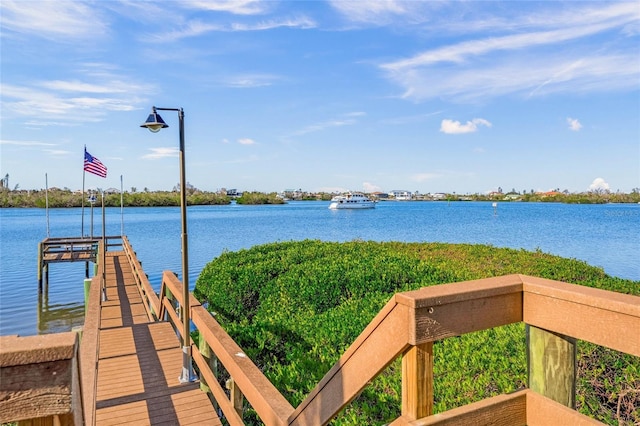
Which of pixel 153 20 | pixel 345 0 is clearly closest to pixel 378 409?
pixel 345 0

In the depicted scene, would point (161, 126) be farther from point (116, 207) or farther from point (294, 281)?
point (116, 207)

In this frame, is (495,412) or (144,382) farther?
(144,382)

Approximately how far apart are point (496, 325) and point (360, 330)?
342 cm

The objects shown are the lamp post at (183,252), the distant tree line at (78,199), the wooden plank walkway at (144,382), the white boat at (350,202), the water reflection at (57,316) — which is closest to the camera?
the wooden plank walkway at (144,382)

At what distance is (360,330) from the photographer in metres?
4.68

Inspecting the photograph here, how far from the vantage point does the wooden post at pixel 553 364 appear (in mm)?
1365

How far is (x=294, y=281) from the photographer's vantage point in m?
8.00

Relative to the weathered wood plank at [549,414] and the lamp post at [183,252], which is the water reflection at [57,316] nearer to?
the lamp post at [183,252]

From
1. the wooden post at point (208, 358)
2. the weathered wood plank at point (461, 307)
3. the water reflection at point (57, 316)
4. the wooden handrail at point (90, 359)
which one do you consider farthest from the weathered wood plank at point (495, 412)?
the water reflection at point (57, 316)

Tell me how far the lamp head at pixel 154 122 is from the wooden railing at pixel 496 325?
480 cm

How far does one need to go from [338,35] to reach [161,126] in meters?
12.6

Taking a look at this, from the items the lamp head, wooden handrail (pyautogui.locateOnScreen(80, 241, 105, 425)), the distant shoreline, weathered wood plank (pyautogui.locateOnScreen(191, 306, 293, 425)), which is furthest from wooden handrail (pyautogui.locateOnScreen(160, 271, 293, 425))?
the distant shoreline

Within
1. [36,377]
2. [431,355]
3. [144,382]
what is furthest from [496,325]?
[144,382]

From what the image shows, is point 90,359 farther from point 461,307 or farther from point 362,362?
point 461,307
